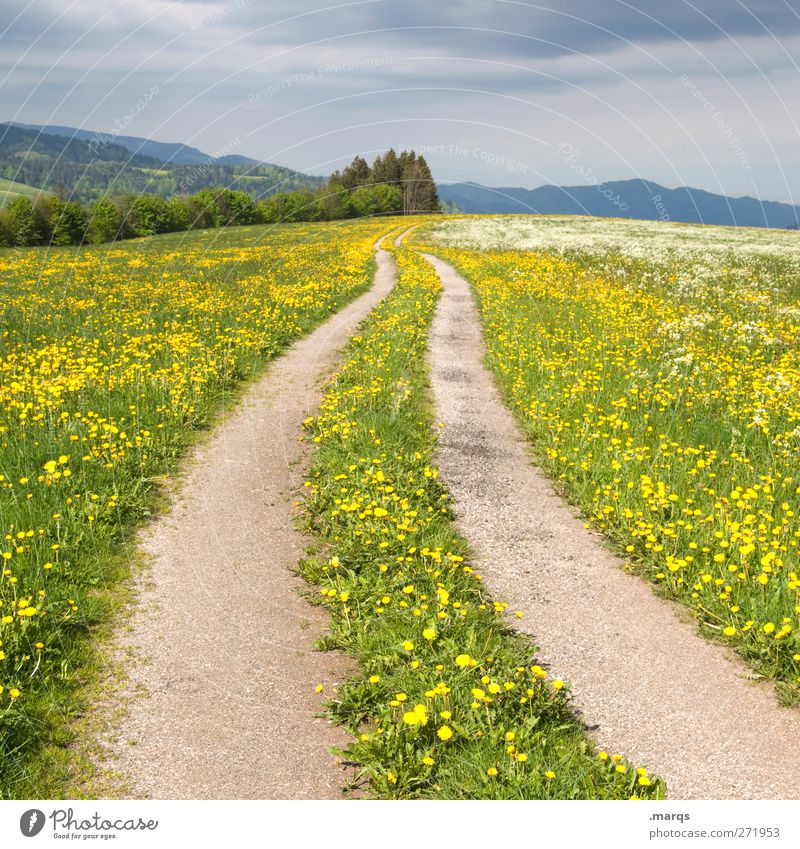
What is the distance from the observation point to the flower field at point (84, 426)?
5094mm

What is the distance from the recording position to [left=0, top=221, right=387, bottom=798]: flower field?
5.09 meters

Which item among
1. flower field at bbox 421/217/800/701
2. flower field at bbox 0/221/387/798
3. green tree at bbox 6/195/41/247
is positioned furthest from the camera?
green tree at bbox 6/195/41/247

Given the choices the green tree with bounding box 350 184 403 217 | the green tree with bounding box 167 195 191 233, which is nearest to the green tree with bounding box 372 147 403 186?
the green tree with bounding box 350 184 403 217

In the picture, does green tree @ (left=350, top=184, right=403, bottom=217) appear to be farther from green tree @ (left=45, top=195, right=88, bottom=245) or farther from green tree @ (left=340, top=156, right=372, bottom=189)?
green tree @ (left=45, top=195, right=88, bottom=245)

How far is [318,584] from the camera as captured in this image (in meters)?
6.89

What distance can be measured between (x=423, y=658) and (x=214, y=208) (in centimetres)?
8282

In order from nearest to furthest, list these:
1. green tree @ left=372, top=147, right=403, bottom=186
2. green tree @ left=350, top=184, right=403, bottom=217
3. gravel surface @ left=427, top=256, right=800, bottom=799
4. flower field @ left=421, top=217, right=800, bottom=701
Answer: gravel surface @ left=427, top=256, right=800, bottom=799, flower field @ left=421, top=217, right=800, bottom=701, green tree @ left=350, top=184, right=403, bottom=217, green tree @ left=372, top=147, right=403, bottom=186

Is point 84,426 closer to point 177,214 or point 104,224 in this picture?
point 104,224

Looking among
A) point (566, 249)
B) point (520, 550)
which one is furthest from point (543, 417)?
point (566, 249)

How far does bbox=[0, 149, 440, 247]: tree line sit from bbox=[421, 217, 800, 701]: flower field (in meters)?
43.4

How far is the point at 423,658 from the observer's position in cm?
542

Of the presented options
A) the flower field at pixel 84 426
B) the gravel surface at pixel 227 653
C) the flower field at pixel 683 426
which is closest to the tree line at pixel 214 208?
the flower field at pixel 84 426

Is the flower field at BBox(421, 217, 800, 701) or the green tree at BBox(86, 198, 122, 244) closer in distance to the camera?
the flower field at BBox(421, 217, 800, 701)
